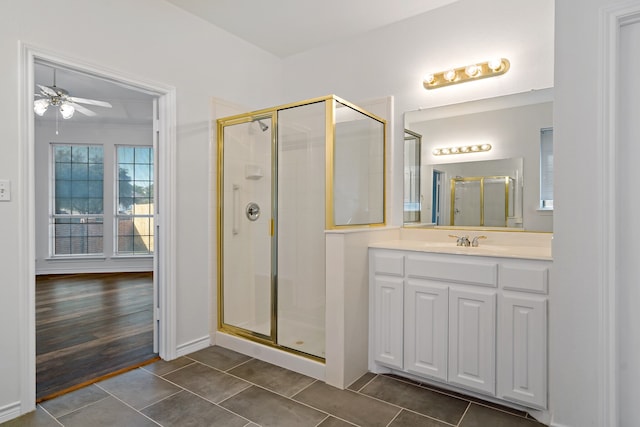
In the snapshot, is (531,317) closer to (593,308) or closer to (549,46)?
(593,308)

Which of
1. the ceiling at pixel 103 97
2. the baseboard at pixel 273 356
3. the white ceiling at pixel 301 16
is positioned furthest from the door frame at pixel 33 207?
the ceiling at pixel 103 97

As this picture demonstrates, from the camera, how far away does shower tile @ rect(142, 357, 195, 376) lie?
249cm

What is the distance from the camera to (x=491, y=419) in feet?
6.28

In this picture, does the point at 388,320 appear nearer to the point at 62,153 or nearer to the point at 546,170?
the point at 546,170

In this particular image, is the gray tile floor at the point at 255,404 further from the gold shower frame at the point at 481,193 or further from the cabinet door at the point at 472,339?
the gold shower frame at the point at 481,193

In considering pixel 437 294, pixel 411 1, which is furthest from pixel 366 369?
pixel 411 1

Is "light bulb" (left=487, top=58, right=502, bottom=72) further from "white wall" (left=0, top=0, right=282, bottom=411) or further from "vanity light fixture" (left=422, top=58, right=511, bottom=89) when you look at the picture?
"white wall" (left=0, top=0, right=282, bottom=411)

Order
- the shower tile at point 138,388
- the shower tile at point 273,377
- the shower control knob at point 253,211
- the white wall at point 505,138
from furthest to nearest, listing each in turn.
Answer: the shower control knob at point 253,211, the white wall at point 505,138, the shower tile at point 273,377, the shower tile at point 138,388

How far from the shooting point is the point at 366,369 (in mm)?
2473

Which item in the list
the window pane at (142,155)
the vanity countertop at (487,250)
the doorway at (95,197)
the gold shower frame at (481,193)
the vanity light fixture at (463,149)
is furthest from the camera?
the window pane at (142,155)

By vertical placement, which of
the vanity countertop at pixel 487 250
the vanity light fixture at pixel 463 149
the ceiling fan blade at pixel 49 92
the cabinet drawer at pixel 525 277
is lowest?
the cabinet drawer at pixel 525 277

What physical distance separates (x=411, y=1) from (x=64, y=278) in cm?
608

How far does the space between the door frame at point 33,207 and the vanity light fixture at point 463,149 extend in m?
2.03

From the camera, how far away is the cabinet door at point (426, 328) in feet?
7.10
